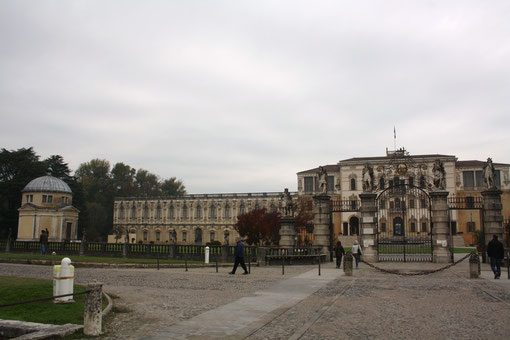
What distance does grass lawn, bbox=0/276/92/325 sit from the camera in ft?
27.1

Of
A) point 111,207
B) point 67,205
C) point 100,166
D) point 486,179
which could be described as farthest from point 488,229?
point 100,166

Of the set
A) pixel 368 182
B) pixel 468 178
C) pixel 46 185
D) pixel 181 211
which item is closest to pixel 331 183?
pixel 468 178

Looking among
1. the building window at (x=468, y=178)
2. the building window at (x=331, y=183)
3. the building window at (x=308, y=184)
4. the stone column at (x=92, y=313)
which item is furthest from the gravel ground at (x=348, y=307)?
the building window at (x=308, y=184)

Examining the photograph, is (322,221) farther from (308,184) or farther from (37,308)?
(308,184)

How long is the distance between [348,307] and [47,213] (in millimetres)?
48578

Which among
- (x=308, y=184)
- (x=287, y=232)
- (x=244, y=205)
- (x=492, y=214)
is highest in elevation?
(x=308, y=184)

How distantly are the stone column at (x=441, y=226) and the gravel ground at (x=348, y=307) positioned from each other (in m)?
8.23

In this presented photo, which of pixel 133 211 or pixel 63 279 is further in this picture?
pixel 133 211

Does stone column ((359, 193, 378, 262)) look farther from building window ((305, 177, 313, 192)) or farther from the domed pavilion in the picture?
building window ((305, 177, 313, 192))

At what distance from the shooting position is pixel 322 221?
87.5 ft

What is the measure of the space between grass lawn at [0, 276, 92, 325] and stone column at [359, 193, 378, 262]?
54.3ft

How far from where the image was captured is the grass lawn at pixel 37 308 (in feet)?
27.1

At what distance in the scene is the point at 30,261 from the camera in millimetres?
24875

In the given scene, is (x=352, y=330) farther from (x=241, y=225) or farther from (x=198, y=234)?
(x=198, y=234)
